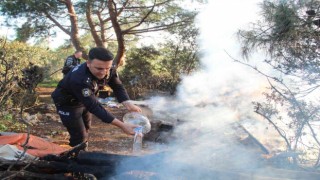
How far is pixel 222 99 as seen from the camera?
8.55 metres

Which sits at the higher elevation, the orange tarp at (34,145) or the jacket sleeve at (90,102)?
the jacket sleeve at (90,102)

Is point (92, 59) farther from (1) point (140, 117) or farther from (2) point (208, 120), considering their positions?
(2) point (208, 120)

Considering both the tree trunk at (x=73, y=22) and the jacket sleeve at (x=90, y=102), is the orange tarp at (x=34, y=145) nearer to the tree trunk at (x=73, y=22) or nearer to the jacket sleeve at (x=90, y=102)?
the jacket sleeve at (x=90, y=102)

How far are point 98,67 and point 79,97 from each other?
0.36m

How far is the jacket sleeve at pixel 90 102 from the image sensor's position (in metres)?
3.22

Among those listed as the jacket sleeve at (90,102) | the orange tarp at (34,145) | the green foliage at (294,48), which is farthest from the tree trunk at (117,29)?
the jacket sleeve at (90,102)

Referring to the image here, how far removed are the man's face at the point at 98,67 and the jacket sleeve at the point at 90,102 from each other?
183 mm

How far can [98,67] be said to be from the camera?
11.0ft

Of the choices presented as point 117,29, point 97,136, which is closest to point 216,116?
point 97,136

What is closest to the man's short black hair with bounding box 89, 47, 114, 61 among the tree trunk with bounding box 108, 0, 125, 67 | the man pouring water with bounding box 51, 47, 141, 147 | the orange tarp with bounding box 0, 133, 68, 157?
the man pouring water with bounding box 51, 47, 141, 147

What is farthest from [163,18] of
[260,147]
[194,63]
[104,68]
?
[104,68]

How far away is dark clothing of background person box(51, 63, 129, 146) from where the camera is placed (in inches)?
129

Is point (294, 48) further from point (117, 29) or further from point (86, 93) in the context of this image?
point (117, 29)

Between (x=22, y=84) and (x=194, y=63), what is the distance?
6.92 meters
